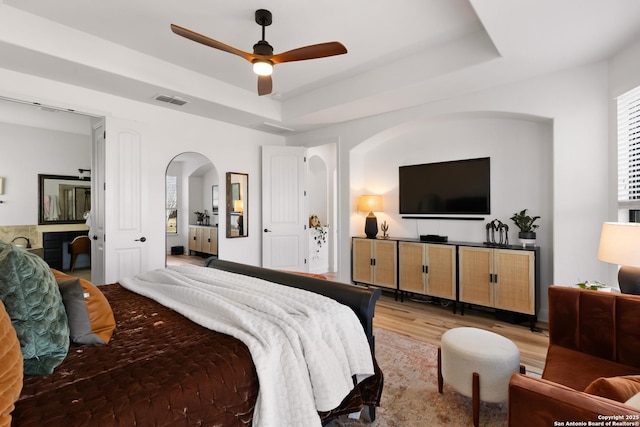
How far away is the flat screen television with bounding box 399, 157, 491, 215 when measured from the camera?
3908 mm

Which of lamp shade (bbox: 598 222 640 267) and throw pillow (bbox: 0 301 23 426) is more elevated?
lamp shade (bbox: 598 222 640 267)

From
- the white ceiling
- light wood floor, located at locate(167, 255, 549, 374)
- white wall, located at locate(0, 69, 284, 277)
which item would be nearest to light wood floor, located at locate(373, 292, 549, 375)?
light wood floor, located at locate(167, 255, 549, 374)

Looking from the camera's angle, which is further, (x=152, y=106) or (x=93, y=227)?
(x=152, y=106)

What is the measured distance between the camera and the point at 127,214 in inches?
142

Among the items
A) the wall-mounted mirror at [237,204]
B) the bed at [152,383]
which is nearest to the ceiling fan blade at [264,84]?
the bed at [152,383]

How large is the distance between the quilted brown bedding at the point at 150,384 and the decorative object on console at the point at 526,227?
301cm

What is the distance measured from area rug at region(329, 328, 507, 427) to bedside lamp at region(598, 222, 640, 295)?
1.07 metres

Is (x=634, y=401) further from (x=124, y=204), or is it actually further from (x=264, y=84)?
(x=124, y=204)

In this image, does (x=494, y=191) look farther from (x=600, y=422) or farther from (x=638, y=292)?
(x=600, y=422)

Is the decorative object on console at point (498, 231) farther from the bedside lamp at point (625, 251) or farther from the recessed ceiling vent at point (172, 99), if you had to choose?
the recessed ceiling vent at point (172, 99)

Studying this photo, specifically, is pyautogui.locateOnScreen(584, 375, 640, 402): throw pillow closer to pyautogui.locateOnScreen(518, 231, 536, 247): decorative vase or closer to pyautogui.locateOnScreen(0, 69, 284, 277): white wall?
pyautogui.locateOnScreen(518, 231, 536, 247): decorative vase

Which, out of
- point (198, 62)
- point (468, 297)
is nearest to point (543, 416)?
point (468, 297)

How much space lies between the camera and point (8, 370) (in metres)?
0.84

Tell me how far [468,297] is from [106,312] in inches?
138
